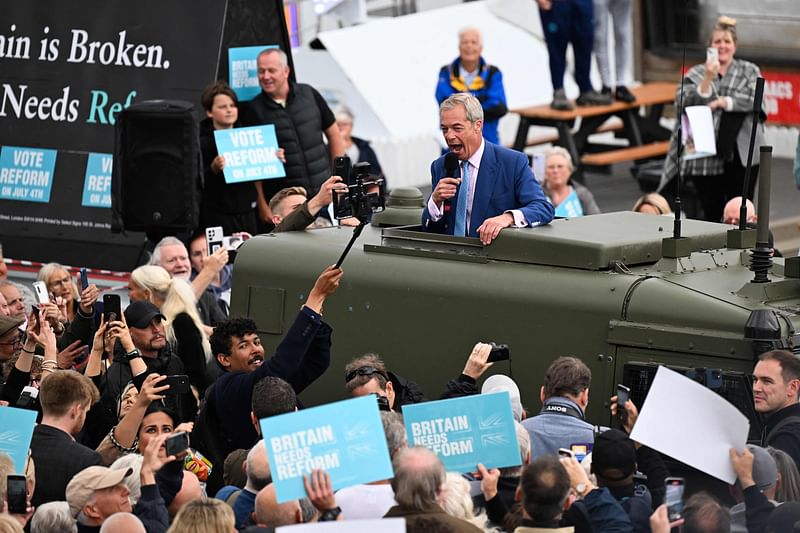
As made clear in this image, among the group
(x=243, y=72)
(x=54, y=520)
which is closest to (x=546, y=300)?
(x=54, y=520)

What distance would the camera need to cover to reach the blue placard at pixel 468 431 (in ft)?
21.5

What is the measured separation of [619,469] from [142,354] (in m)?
3.45

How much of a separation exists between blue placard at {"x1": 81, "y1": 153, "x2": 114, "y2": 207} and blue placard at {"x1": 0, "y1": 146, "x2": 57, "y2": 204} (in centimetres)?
39

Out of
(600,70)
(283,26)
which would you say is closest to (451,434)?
(283,26)

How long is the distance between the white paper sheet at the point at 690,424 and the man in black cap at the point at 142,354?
3.01 meters

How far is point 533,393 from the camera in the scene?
324 inches

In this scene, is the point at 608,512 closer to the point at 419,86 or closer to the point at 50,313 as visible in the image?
the point at 50,313

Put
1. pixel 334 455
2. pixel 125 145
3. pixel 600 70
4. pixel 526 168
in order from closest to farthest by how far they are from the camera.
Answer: pixel 334 455
pixel 526 168
pixel 125 145
pixel 600 70

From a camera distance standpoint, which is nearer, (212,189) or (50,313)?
(50,313)

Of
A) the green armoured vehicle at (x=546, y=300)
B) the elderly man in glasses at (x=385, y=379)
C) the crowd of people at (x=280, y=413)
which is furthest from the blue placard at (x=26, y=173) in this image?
the elderly man in glasses at (x=385, y=379)

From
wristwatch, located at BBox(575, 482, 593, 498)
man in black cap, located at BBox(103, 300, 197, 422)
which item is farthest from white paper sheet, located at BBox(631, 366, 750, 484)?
man in black cap, located at BBox(103, 300, 197, 422)

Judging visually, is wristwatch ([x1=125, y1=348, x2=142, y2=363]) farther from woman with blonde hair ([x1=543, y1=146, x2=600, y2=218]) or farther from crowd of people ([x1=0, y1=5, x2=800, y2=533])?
woman with blonde hair ([x1=543, y1=146, x2=600, y2=218])

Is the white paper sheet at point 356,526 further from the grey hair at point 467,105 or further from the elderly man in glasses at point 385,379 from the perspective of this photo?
the grey hair at point 467,105

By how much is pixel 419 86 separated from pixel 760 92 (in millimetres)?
10536
